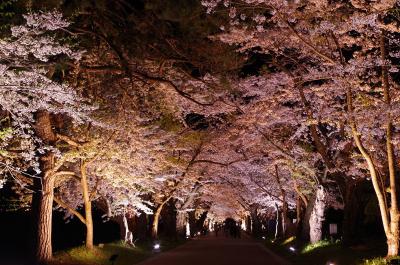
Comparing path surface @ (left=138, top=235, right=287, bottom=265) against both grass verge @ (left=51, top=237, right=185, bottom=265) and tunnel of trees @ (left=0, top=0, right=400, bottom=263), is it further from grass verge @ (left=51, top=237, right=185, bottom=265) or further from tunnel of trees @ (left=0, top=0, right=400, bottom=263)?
tunnel of trees @ (left=0, top=0, right=400, bottom=263)

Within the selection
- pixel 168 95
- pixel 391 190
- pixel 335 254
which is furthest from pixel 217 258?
pixel 391 190

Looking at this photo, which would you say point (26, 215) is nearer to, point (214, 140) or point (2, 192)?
point (2, 192)

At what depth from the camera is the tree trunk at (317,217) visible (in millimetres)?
26155

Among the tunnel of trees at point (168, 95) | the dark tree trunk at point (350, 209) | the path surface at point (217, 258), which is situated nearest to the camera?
the tunnel of trees at point (168, 95)

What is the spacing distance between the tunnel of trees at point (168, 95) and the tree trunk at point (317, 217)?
0.07m

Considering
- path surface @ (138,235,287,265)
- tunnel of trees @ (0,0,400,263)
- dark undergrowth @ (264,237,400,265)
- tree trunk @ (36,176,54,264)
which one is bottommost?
path surface @ (138,235,287,265)

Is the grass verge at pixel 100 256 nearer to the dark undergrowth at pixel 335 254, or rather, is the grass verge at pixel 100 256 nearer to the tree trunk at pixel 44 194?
the tree trunk at pixel 44 194

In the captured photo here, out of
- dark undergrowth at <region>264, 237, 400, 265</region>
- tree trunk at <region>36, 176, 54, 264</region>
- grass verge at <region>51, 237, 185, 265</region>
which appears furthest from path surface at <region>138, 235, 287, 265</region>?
tree trunk at <region>36, 176, 54, 264</region>

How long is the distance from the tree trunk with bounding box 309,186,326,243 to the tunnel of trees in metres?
0.07

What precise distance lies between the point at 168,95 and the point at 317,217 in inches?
418

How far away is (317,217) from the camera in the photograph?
26.2 metres

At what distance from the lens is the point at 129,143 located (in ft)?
68.0

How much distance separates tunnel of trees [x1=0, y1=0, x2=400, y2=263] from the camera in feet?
41.6

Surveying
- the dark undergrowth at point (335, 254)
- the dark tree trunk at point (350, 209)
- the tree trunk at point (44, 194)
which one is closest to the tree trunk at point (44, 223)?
the tree trunk at point (44, 194)
